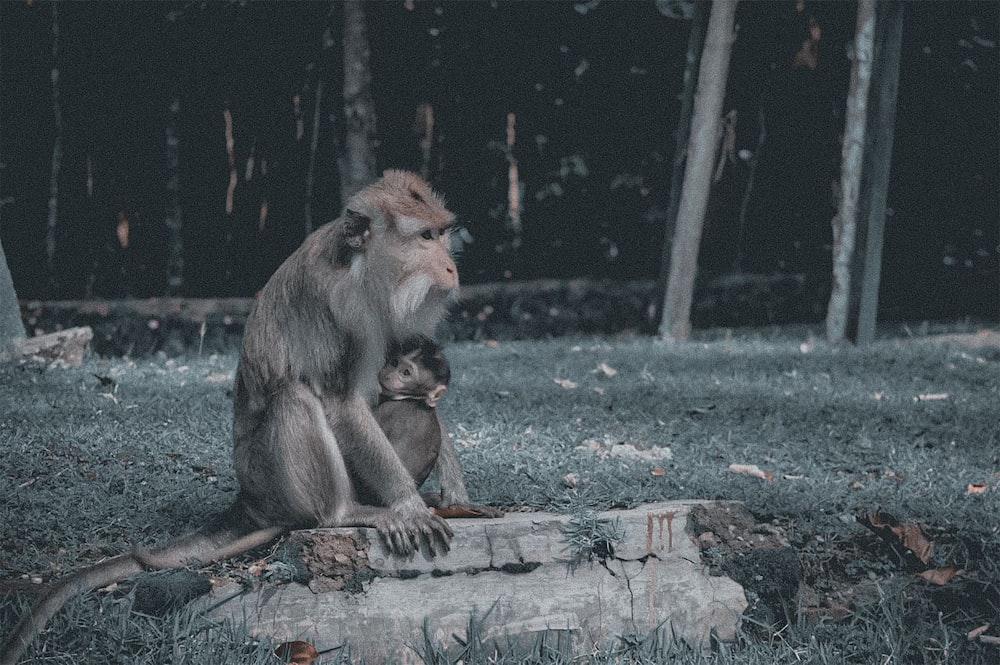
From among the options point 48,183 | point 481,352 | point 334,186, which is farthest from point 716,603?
point 48,183

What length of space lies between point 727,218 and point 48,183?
5.89 metres

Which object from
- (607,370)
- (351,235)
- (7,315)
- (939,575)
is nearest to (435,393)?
(351,235)

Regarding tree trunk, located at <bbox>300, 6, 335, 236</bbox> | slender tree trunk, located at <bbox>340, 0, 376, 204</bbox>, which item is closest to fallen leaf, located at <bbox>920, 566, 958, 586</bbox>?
slender tree trunk, located at <bbox>340, 0, 376, 204</bbox>

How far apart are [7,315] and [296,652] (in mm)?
4259

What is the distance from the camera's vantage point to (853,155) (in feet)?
27.7

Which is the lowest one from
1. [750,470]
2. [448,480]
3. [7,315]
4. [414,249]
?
[750,470]

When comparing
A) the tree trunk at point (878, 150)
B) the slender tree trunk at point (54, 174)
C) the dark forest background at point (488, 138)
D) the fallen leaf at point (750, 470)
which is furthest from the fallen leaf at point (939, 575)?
the slender tree trunk at point (54, 174)

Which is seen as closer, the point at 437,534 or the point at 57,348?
the point at 437,534

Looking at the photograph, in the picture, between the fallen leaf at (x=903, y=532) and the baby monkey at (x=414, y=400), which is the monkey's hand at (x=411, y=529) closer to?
the baby monkey at (x=414, y=400)

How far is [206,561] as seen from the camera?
142 inches

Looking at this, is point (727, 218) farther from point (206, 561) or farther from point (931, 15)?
Answer: point (206, 561)

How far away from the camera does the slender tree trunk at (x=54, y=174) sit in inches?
335

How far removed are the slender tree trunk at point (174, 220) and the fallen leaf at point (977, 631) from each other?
272 inches

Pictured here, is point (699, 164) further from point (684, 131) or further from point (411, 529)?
point (411, 529)
